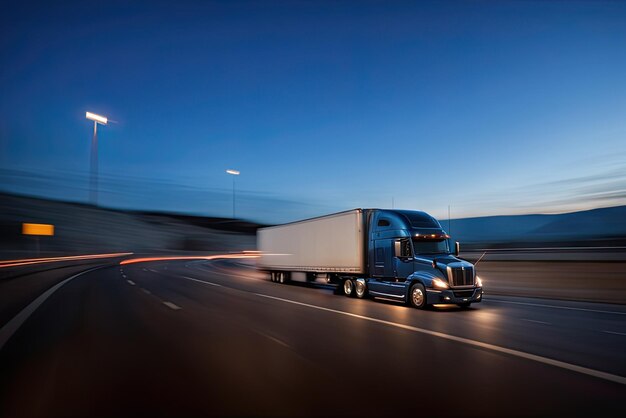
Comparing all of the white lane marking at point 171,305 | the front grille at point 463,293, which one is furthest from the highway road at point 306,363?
the front grille at point 463,293

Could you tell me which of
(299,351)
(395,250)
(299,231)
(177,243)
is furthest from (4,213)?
(299,351)

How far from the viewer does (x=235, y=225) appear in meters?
118

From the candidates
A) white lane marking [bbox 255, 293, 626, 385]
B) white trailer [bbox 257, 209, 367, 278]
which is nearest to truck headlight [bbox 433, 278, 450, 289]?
white lane marking [bbox 255, 293, 626, 385]

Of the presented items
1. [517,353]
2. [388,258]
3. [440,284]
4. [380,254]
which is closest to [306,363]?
[517,353]

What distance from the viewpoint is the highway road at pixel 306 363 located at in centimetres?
505

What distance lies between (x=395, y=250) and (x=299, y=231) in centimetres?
969

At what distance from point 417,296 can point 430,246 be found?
2.09m

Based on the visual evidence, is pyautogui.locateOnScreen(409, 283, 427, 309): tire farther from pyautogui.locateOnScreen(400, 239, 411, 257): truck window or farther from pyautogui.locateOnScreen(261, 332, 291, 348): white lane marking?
pyautogui.locateOnScreen(261, 332, 291, 348): white lane marking

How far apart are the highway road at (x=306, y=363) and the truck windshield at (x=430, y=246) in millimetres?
3430

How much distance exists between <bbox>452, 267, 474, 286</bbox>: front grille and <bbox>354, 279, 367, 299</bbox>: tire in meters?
4.60

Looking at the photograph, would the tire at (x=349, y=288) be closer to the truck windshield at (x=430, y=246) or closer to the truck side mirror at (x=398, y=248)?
the truck side mirror at (x=398, y=248)

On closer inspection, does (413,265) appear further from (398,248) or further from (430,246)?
(430,246)

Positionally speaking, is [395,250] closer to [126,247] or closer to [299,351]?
[299,351]

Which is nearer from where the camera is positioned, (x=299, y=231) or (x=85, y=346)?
(x=85, y=346)
